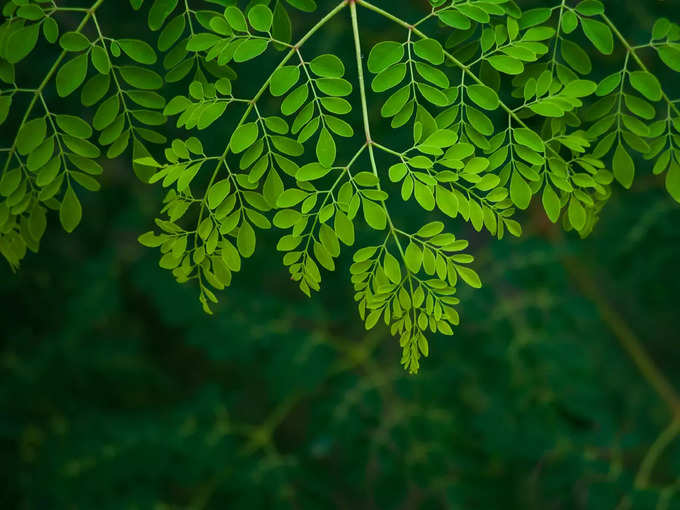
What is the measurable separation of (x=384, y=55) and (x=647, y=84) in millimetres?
229

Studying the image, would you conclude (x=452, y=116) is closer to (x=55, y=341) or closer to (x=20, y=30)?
(x=20, y=30)

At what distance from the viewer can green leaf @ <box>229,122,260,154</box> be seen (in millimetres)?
577

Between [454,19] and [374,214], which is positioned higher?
[454,19]

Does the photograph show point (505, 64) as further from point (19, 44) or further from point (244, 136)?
point (19, 44)

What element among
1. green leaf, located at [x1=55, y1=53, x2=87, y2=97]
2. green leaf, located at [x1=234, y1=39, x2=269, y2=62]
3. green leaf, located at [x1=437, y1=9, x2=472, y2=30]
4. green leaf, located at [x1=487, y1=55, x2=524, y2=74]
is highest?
green leaf, located at [x1=437, y1=9, x2=472, y2=30]

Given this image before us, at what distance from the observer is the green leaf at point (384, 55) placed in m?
0.59

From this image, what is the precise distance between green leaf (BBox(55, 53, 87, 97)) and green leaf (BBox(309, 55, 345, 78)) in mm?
196

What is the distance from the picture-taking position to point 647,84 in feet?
2.06

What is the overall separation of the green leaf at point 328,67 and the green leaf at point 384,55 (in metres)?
0.03

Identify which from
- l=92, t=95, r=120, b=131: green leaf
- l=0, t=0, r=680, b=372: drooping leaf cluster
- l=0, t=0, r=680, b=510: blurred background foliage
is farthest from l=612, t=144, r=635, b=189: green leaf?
l=0, t=0, r=680, b=510: blurred background foliage

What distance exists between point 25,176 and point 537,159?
0.43 metres

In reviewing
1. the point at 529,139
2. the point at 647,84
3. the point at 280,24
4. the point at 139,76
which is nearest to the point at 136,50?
the point at 139,76

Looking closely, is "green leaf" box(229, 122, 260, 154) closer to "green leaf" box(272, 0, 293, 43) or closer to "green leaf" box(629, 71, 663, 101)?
"green leaf" box(272, 0, 293, 43)

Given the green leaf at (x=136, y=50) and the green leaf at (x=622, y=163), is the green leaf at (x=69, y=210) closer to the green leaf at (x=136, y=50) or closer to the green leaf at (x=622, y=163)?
the green leaf at (x=136, y=50)
